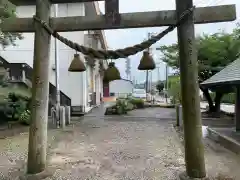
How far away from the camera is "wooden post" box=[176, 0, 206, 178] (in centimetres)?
480

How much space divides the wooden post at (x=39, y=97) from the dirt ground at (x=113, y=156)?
1.49 ft

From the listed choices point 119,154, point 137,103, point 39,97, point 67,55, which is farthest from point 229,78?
point 137,103

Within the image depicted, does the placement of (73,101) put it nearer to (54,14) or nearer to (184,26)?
(54,14)

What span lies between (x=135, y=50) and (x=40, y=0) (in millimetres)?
2036

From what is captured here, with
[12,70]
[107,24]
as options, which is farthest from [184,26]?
[12,70]

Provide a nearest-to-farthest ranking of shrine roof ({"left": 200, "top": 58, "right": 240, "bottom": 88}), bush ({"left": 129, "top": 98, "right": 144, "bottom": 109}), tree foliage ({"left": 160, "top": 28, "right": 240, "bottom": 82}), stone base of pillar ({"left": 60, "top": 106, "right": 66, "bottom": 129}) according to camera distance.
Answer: shrine roof ({"left": 200, "top": 58, "right": 240, "bottom": 88})
stone base of pillar ({"left": 60, "top": 106, "right": 66, "bottom": 129})
tree foliage ({"left": 160, "top": 28, "right": 240, "bottom": 82})
bush ({"left": 129, "top": 98, "right": 144, "bottom": 109})

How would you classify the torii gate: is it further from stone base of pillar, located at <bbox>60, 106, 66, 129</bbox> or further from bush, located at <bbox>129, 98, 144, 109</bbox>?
bush, located at <bbox>129, 98, 144, 109</bbox>

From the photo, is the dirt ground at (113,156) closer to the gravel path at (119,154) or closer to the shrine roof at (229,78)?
the gravel path at (119,154)

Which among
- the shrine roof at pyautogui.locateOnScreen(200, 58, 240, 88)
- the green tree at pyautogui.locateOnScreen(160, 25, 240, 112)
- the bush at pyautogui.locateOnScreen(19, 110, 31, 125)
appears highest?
the green tree at pyautogui.locateOnScreen(160, 25, 240, 112)

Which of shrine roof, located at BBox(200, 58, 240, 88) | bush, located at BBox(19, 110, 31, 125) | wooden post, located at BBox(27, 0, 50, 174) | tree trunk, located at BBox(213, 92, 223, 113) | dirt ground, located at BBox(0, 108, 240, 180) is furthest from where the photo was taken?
tree trunk, located at BBox(213, 92, 223, 113)

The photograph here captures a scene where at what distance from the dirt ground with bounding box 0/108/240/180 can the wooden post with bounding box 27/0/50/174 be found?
0.45 m

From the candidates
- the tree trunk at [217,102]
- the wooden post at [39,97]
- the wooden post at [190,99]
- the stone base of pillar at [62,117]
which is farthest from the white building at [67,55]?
the wooden post at [190,99]

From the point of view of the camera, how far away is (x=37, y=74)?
203 inches

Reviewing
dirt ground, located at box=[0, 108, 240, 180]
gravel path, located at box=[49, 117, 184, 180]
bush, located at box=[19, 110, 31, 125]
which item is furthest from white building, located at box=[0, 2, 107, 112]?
dirt ground, located at box=[0, 108, 240, 180]
